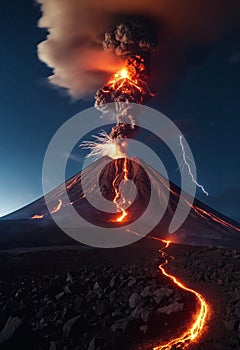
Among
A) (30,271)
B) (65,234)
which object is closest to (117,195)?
(65,234)

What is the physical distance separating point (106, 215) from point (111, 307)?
38.7 metres

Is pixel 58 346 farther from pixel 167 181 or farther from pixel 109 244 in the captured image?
pixel 167 181

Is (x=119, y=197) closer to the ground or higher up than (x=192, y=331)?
higher up

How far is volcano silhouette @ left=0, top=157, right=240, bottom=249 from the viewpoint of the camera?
3828 cm

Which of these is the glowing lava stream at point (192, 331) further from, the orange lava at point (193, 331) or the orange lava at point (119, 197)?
the orange lava at point (119, 197)

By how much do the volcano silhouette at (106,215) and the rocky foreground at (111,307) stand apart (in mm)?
16531

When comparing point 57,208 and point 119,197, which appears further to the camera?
point 119,197

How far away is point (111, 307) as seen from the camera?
13156mm

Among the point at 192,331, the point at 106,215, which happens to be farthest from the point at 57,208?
the point at 192,331

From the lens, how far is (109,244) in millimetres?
32094

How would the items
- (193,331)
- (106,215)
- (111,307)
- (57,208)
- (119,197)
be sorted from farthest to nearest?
1. (119,197)
2. (57,208)
3. (106,215)
4. (111,307)
5. (193,331)

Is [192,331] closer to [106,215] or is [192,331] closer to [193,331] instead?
[193,331]

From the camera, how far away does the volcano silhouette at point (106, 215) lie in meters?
38.3

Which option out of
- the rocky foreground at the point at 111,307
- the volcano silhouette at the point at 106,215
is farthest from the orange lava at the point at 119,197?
the rocky foreground at the point at 111,307
